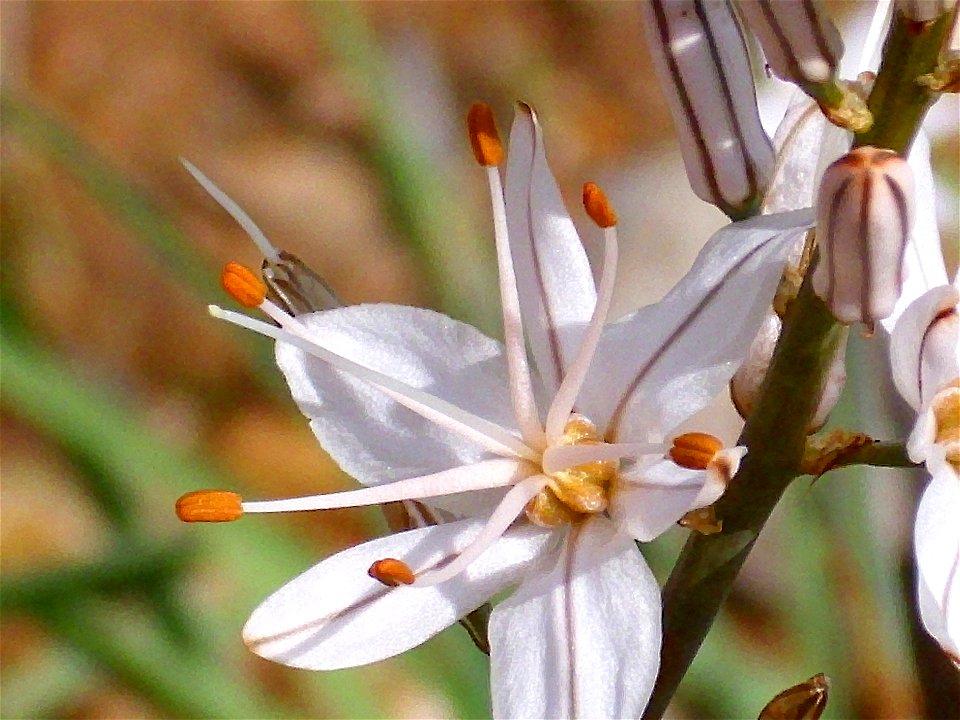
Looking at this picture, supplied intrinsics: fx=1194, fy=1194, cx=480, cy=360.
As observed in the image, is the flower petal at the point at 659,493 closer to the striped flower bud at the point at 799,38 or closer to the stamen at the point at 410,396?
the stamen at the point at 410,396

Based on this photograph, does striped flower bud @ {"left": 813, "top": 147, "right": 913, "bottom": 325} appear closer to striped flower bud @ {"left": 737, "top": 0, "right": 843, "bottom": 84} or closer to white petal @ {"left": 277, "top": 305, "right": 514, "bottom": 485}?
striped flower bud @ {"left": 737, "top": 0, "right": 843, "bottom": 84}

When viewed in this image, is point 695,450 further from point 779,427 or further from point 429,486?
point 429,486

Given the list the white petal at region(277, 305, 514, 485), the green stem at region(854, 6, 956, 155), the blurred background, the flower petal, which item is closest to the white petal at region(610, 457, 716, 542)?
the flower petal

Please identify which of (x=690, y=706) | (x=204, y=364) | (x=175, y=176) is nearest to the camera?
(x=690, y=706)

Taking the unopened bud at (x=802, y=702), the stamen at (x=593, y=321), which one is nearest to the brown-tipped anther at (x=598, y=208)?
the stamen at (x=593, y=321)

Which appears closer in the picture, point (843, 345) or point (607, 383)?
point (843, 345)

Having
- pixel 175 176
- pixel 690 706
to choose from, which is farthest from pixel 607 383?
pixel 175 176

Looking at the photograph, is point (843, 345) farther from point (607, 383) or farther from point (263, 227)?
point (263, 227)
